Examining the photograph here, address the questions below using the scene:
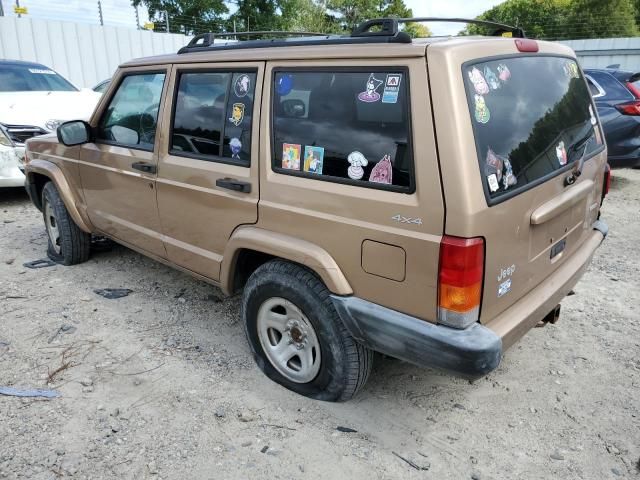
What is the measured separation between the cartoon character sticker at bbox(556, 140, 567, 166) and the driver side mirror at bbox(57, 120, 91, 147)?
Answer: 133 inches

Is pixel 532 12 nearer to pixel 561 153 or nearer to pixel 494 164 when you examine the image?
pixel 561 153

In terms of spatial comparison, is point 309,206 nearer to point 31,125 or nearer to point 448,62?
point 448,62

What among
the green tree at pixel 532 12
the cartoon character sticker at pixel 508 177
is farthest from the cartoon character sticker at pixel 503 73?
the green tree at pixel 532 12

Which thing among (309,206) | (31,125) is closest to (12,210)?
(31,125)

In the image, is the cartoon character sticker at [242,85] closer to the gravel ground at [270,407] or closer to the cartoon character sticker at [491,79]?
the cartoon character sticker at [491,79]

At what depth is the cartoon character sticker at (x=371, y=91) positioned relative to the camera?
90.2 inches

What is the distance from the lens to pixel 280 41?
9.43 feet

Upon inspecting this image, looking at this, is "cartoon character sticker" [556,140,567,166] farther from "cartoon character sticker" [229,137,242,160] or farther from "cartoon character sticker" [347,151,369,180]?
"cartoon character sticker" [229,137,242,160]

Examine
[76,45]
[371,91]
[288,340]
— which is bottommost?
[288,340]

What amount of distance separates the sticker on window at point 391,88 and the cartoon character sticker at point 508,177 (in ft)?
1.83

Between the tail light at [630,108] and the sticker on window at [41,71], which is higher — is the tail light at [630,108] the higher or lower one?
the lower one

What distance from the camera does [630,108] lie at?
696cm

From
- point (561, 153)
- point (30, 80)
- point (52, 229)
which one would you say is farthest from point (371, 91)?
point (30, 80)

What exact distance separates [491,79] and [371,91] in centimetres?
53
